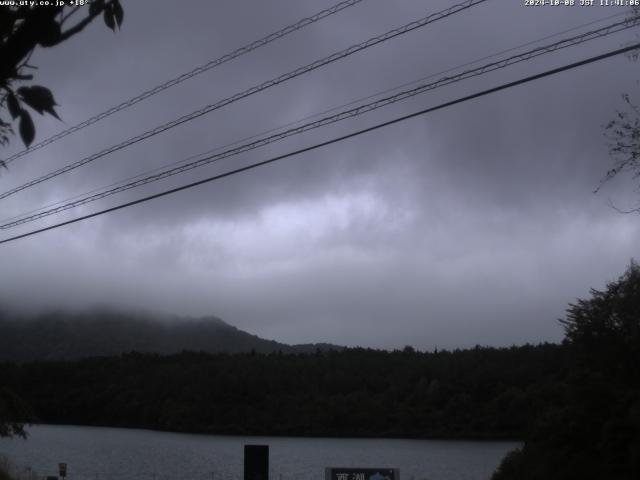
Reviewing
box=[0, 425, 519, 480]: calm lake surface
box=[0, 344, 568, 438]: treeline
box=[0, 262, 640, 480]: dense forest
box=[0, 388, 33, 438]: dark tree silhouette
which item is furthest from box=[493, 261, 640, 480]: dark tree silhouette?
box=[0, 344, 568, 438]: treeline

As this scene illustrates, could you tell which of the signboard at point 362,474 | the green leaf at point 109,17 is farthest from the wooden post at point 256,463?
the green leaf at point 109,17

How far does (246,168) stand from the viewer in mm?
12750

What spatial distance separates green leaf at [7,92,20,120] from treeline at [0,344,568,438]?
79979mm

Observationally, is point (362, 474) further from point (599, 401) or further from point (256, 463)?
point (599, 401)

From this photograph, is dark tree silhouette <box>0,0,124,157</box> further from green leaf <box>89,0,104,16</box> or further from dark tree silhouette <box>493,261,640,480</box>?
dark tree silhouette <box>493,261,640,480</box>

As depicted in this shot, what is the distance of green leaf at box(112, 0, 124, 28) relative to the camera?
3.89 m

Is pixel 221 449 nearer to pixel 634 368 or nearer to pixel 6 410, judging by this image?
pixel 6 410

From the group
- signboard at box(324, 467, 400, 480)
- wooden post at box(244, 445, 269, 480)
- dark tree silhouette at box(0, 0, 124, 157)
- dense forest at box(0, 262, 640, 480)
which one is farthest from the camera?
dense forest at box(0, 262, 640, 480)

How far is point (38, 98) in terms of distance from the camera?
3.35m

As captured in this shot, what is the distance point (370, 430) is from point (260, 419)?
51.6 feet

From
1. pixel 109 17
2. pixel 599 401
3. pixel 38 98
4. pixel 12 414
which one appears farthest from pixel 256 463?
pixel 12 414

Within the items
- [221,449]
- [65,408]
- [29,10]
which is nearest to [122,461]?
[221,449]

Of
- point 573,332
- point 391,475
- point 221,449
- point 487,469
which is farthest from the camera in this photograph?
point 221,449

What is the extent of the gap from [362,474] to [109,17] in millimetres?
12623
